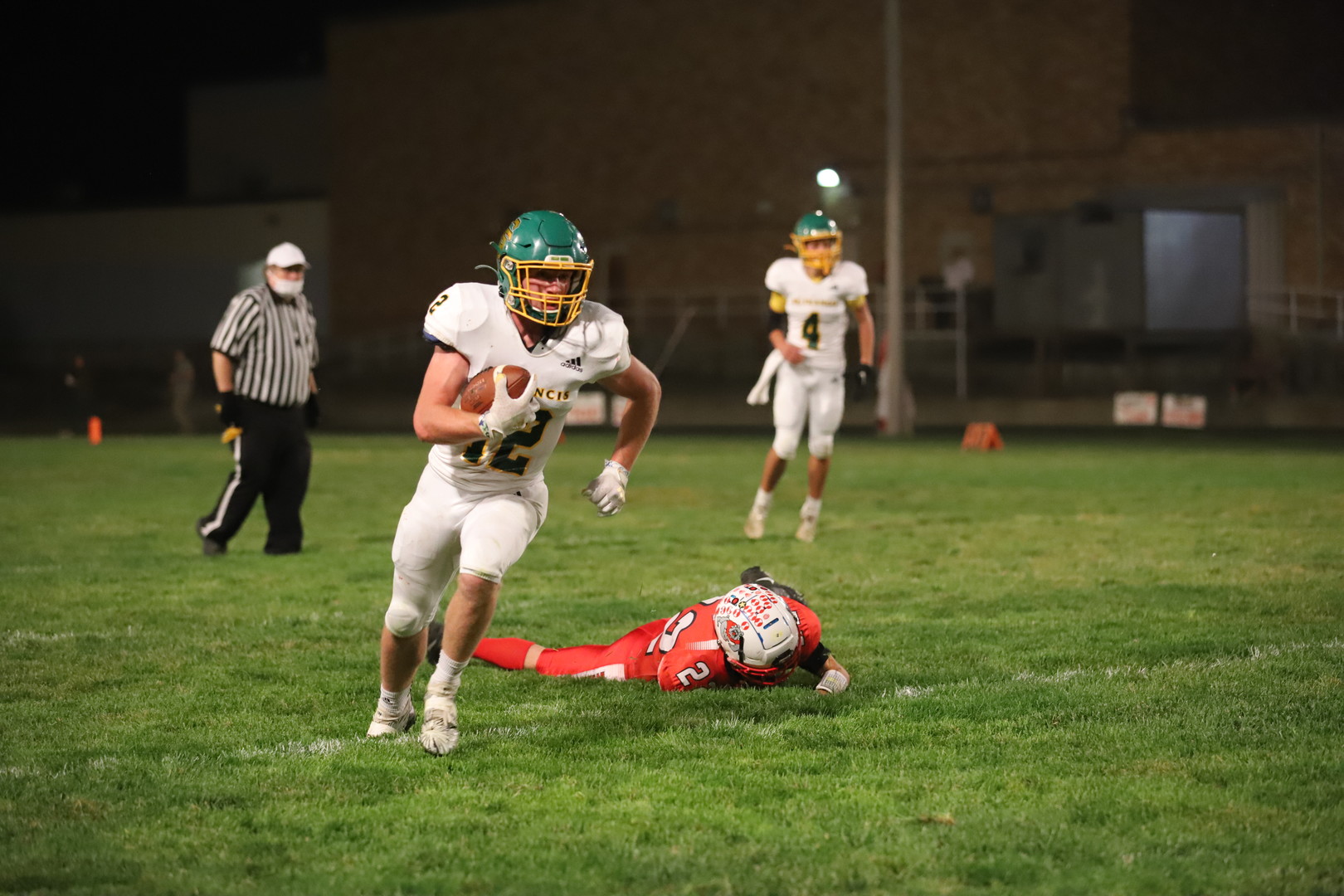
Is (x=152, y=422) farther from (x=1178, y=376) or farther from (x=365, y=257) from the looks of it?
(x=1178, y=376)

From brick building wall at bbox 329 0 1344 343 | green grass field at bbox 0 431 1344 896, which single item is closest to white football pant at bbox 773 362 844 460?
green grass field at bbox 0 431 1344 896

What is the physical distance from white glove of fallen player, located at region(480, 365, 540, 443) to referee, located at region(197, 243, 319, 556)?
5.56 metres

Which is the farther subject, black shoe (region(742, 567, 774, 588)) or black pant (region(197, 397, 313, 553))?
black pant (region(197, 397, 313, 553))

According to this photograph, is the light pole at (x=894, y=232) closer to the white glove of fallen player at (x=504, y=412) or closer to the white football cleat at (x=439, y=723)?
the white football cleat at (x=439, y=723)

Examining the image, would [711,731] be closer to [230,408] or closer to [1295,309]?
[230,408]

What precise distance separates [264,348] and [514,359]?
17.4ft

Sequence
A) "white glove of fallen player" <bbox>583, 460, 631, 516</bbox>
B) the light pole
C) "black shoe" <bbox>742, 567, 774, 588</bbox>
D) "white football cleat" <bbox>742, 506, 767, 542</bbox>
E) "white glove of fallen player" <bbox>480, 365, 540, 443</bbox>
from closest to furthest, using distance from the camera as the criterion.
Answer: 1. "white glove of fallen player" <bbox>480, 365, 540, 443</bbox>
2. "white glove of fallen player" <bbox>583, 460, 631, 516</bbox>
3. "black shoe" <bbox>742, 567, 774, 588</bbox>
4. "white football cleat" <bbox>742, 506, 767, 542</bbox>
5. the light pole

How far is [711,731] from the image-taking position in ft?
17.5

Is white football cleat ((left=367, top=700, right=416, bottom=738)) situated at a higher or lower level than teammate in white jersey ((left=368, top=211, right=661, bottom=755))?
lower

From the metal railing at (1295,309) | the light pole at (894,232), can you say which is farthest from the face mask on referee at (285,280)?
the metal railing at (1295,309)

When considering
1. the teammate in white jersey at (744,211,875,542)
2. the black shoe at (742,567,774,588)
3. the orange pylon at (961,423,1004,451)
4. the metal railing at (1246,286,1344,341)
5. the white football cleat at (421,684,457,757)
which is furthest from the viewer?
the metal railing at (1246,286,1344,341)

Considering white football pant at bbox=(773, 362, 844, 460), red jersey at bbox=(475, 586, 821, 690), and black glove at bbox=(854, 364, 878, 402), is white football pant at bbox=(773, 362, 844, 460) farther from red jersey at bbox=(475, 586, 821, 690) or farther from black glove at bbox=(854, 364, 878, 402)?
red jersey at bbox=(475, 586, 821, 690)

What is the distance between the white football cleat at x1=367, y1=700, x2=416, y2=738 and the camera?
5309 millimetres

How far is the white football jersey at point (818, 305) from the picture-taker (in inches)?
444
